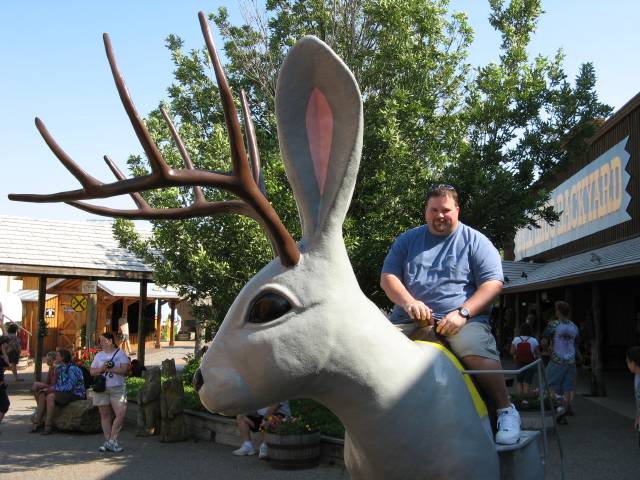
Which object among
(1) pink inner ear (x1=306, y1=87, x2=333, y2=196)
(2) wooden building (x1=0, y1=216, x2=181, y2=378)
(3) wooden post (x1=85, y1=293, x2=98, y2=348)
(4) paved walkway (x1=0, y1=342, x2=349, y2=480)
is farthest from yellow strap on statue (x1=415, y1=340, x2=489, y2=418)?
(3) wooden post (x1=85, y1=293, x2=98, y2=348)

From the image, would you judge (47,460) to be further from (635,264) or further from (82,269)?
(635,264)

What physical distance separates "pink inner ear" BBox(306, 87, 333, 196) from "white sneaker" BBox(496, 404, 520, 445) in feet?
4.29

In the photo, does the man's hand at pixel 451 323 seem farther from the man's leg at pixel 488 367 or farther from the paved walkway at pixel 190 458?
the paved walkway at pixel 190 458

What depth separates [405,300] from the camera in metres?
2.90

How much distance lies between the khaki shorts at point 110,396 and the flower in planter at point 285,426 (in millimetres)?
2387

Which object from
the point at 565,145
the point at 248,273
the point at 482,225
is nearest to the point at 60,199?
the point at 248,273

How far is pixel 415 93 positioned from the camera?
30.8 ft

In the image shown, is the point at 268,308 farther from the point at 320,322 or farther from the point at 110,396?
the point at 110,396

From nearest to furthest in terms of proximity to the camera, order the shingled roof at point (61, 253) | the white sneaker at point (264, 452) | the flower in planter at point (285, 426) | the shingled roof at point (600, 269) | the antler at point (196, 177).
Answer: the antler at point (196, 177) → the flower in planter at point (285, 426) → the white sneaker at point (264, 452) → the shingled roof at point (600, 269) → the shingled roof at point (61, 253)

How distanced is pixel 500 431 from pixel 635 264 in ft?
31.7

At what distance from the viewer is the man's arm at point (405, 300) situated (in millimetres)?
2814

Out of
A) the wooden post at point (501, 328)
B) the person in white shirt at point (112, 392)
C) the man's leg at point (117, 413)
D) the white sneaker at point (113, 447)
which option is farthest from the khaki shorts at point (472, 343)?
the wooden post at point (501, 328)

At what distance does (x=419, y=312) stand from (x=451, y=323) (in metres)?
0.14

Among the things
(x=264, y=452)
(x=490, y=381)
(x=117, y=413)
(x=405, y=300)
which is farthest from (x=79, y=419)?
(x=490, y=381)
